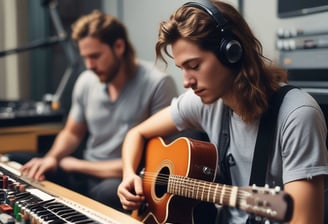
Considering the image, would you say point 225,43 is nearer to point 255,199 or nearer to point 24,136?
point 255,199

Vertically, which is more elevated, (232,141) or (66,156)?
(232,141)

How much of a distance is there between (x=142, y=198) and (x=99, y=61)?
92 centimetres

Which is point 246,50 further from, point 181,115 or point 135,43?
point 135,43

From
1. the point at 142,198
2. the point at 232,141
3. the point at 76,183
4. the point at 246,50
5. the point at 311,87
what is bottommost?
the point at 76,183

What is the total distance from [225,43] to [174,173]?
0.39 metres

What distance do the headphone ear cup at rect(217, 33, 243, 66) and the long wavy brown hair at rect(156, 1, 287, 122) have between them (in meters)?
0.02

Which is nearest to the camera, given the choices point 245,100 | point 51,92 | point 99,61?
point 245,100

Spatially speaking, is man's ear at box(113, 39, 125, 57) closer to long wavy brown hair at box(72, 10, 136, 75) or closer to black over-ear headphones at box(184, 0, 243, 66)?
long wavy brown hair at box(72, 10, 136, 75)

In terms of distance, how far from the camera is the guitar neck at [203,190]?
0.97 m

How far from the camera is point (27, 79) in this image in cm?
331

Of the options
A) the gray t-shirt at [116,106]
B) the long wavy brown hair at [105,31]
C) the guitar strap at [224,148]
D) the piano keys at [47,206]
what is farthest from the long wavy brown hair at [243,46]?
the long wavy brown hair at [105,31]

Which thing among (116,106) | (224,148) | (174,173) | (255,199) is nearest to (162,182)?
(174,173)

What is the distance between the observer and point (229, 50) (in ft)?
4.08

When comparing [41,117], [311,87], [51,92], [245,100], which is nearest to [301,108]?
[245,100]
